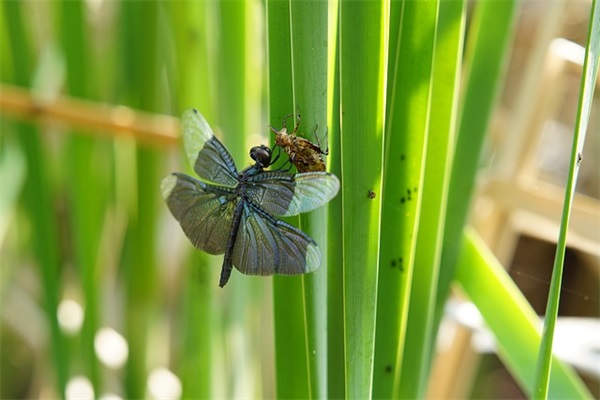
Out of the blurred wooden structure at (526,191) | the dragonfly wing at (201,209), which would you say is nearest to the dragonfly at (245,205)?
the dragonfly wing at (201,209)

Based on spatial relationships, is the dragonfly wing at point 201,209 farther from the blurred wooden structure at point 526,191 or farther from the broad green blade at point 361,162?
the blurred wooden structure at point 526,191

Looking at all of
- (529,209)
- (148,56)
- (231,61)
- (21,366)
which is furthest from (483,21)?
(21,366)

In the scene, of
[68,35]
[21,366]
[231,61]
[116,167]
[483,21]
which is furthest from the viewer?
[21,366]

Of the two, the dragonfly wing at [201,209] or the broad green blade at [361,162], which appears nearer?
the broad green blade at [361,162]

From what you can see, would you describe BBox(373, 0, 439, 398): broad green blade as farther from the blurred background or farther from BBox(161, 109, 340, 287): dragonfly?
the blurred background

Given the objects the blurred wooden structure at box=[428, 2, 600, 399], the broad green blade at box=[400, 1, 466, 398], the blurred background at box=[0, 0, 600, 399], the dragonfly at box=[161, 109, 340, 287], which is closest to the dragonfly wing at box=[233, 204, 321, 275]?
the dragonfly at box=[161, 109, 340, 287]

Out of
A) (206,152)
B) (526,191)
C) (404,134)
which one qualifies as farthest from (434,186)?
(526,191)

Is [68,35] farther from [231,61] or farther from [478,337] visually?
[478,337]
